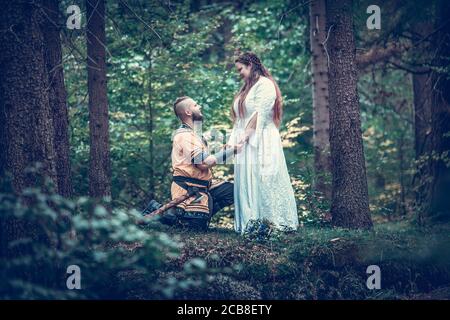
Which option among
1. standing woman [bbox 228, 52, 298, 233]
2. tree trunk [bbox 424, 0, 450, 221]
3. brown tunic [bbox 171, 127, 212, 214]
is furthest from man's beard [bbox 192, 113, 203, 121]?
tree trunk [bbox 424, 0, 450, 221]

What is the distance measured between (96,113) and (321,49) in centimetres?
473

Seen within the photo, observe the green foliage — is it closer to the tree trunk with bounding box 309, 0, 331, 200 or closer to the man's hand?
the man's hand

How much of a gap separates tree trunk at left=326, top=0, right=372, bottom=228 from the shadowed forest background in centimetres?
2

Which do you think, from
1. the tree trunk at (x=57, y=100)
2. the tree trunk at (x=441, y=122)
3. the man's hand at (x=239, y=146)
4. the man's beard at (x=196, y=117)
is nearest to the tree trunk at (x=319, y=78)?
the tree trunk at (x=441, y=122)

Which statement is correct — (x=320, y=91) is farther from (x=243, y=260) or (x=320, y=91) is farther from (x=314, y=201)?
(x=243, y=260)

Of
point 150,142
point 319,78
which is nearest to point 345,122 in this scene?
point 319,78

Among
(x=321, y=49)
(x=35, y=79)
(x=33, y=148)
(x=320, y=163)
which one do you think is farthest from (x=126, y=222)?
(x=321, y=49)

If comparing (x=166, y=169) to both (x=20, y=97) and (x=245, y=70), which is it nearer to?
(x=245, y=70)

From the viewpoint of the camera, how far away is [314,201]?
980cm

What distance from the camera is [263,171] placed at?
8297mm

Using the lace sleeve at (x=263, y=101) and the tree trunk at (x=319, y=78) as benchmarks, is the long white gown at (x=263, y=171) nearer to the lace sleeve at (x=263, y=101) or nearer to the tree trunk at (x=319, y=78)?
the lace sleeve at (x=263, y=101)

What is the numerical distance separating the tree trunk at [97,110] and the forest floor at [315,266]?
1.72 metres

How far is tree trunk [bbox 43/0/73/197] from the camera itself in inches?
325

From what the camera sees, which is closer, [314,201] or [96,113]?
[96,113]
